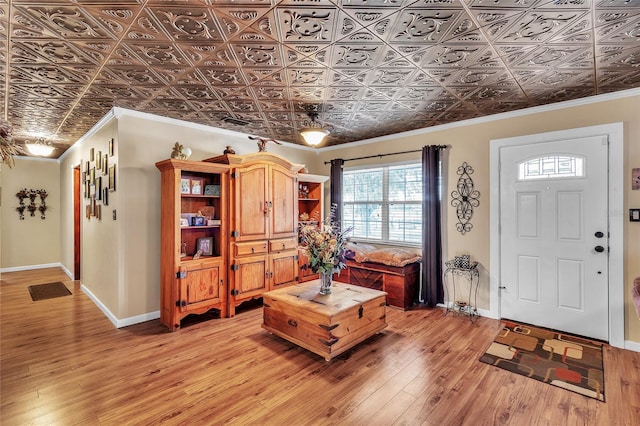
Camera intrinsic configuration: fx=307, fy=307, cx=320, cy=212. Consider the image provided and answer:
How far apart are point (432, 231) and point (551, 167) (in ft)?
5.11

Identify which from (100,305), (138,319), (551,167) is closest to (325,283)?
(138,319)

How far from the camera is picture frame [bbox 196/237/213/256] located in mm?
4060

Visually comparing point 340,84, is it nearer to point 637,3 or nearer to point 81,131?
point 637,3

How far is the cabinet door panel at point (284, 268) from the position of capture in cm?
448

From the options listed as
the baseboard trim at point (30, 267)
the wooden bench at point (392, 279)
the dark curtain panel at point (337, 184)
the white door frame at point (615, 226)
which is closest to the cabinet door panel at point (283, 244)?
the wooden bench at point (392, 279)

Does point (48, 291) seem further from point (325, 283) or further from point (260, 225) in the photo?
point (325, 283)

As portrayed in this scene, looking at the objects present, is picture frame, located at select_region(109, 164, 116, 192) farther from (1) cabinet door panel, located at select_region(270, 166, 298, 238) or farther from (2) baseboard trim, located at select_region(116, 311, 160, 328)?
(1) cabinet door panel, located at select_region(270, 166, 298, 238)

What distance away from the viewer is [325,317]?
110 inches

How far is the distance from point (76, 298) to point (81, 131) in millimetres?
2614

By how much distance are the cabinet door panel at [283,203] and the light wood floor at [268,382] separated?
1.49 m

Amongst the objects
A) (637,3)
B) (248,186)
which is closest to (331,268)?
(248,186)

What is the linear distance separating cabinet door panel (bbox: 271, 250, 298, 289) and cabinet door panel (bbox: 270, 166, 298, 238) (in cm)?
31

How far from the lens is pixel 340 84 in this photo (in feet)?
9.57

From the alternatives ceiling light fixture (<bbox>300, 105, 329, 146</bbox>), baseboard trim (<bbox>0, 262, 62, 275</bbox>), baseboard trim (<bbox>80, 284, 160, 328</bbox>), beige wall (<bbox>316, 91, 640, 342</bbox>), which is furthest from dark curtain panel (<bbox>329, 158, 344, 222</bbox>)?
baseboard trim (<bbox>0, 262, 62, 275</bbox>)
